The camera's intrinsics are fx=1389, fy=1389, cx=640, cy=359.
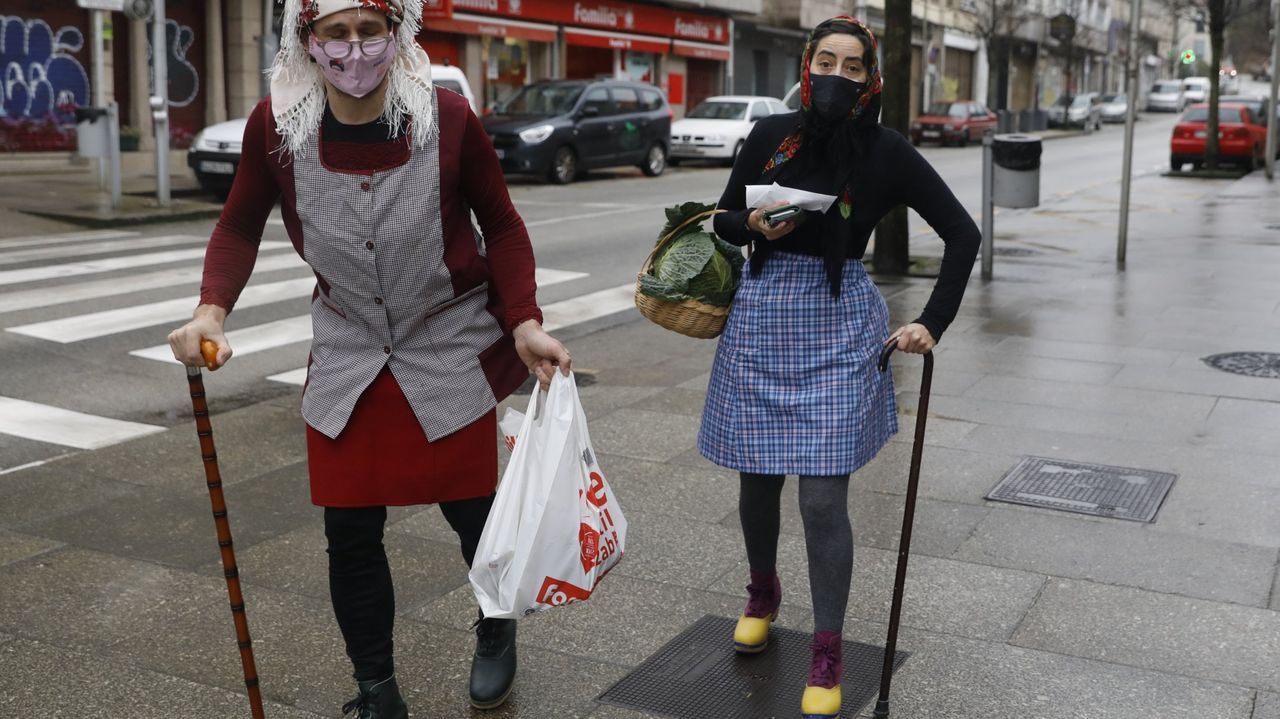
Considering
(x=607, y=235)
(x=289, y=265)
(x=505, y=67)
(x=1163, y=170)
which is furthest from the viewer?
(x=505, y=67)

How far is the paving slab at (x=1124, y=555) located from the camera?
175 inches

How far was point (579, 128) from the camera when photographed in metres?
23.7

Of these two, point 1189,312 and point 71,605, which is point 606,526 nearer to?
point 71,605

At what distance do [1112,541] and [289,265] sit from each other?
8.94 meters

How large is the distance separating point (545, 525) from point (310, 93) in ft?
3.65

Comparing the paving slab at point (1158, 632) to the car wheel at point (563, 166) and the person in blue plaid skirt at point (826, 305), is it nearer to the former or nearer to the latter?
the person in blue plaid skirt at point (826, 305)

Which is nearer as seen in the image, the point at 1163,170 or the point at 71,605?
the point at 71,605

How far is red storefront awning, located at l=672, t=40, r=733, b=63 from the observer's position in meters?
40.8

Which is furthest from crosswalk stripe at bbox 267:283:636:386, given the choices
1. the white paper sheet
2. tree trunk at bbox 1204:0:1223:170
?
tree trunk at bbox 1204:0:1223:170

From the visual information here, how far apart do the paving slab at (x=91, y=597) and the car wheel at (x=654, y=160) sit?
21834 millimetres

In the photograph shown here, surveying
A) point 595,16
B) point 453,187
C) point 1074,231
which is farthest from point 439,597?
point 595,16

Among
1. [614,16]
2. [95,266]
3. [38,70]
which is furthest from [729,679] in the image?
[614,16]

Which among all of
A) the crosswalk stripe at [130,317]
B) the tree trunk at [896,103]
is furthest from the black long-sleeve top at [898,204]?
the tree trunk at [896,103]

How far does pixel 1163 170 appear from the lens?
29391 millimetres
